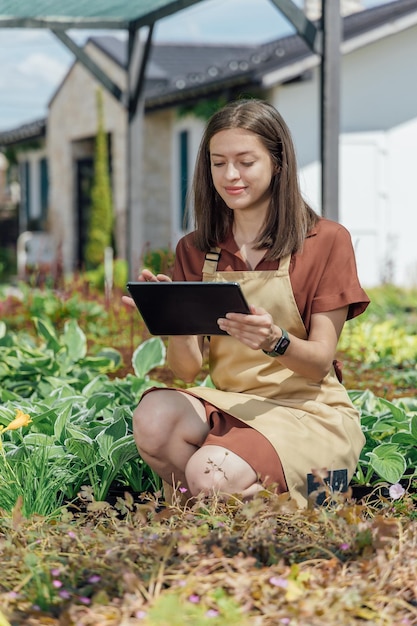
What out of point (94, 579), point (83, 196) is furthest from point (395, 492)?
point (83, 196)

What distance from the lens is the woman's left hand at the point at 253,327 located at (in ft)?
8.22

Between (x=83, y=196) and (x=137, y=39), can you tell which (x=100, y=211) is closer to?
(x=83, y=196)

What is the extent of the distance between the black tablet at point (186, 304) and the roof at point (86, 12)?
5742mm

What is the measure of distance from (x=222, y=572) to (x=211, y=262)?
1.21 meters

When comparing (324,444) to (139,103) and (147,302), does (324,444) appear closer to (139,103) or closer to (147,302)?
(147,302)

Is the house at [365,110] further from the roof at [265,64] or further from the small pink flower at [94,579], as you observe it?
the small pink flower at [94,579]

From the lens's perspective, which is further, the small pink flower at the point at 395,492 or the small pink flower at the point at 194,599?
the small pink flower at the point at 395,492

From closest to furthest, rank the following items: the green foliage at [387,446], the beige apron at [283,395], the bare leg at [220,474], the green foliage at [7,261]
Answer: the bare leg at [220,474], the beige apron at [283,395], the green foliage at [387,446], the green foliage at [7,261]

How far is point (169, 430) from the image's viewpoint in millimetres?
2771

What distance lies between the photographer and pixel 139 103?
10180 millimetres

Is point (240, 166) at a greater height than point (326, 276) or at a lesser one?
greater

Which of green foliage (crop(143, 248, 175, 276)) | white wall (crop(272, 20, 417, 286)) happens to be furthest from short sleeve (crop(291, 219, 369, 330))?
white wall (crop(272, 20, 417, 286))

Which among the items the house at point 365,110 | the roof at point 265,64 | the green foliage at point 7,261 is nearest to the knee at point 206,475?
the roof at point 265,64

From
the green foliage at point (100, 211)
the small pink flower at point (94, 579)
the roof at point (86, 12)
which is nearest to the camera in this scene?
the small pink flower at point (94, 579)
